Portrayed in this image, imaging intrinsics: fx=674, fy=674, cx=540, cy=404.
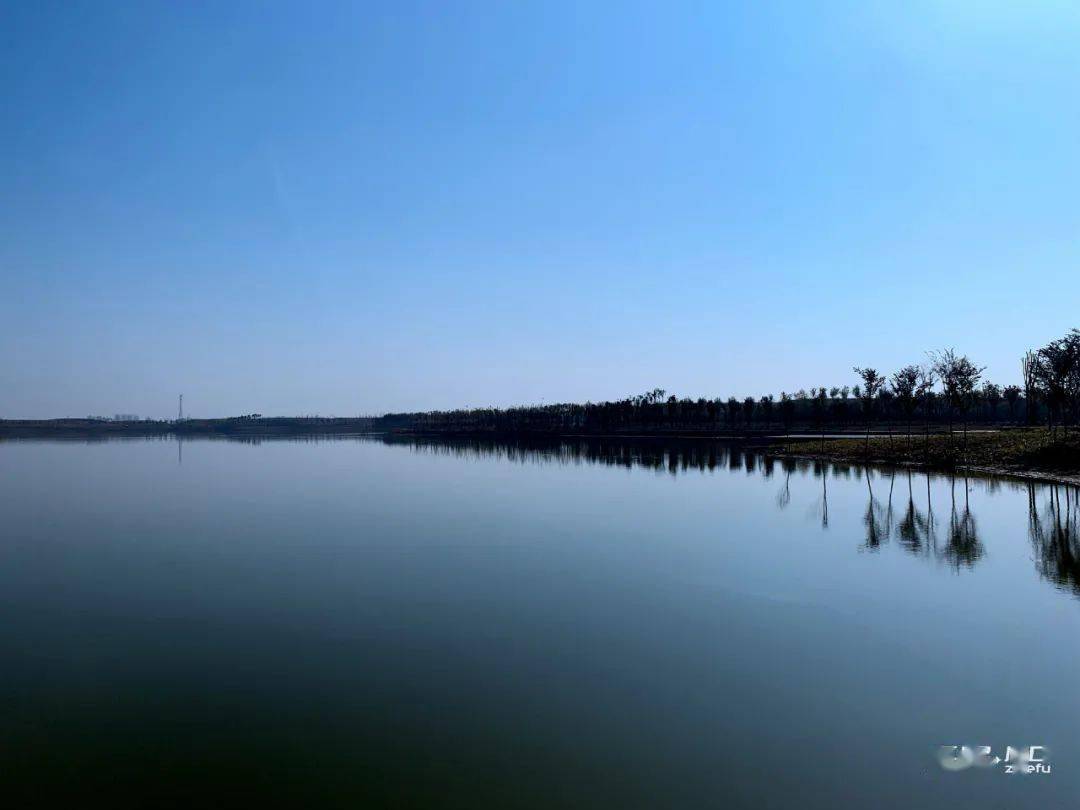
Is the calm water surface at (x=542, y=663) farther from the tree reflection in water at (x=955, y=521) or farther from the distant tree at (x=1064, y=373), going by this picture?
the distant tree at (x=1064, y=373)

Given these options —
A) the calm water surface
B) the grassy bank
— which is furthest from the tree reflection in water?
the grassy bank

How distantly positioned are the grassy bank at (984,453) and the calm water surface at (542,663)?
1517 cm

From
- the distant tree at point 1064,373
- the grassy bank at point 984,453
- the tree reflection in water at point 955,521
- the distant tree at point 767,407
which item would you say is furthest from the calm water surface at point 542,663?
the distant tree at point 767,407

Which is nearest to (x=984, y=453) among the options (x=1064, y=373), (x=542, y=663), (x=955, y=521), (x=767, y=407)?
(x=1064, y=373)

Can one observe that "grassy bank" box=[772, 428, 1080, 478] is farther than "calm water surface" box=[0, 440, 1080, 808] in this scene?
Yes

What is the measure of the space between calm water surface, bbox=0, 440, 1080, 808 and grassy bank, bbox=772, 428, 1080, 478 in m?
15.2

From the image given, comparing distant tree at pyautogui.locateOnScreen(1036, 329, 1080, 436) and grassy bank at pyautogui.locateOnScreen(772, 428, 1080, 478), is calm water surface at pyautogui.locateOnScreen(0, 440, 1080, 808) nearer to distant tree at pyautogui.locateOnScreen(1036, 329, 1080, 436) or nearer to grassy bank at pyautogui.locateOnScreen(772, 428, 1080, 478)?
grassy bank at pyautogui.locateOnScreen(772, 428, 1080, 478)

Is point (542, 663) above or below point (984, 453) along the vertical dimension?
below

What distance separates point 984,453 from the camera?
34562mm

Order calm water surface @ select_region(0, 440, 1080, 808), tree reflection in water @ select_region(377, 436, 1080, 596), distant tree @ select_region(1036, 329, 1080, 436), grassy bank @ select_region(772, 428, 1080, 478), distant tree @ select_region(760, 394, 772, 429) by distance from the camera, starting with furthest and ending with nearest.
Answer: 1. distant tree @ select_region(760, 394, 772, 429)
2. distant tree @ select_region(1036, 329, 1080, 436)
3. grassy bank @ select_region(772, 428, 1080, 478)
4. tree reflection in water @ select_region(377, 436, 1080, 596)
5. calm water surface @ select_region(0, 440, 1080, 808)

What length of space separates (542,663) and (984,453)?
34947 millimetres

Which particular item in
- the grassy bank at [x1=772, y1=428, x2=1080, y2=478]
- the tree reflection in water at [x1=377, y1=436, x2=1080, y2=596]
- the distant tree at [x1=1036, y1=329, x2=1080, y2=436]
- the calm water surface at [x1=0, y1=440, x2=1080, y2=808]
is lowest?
the calm water surface at [x1=0, y1=440, x2=1080, y2=808]

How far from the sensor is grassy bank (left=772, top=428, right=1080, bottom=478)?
1141 inches

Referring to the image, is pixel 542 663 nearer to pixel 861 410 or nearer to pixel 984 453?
pixel 984 453
